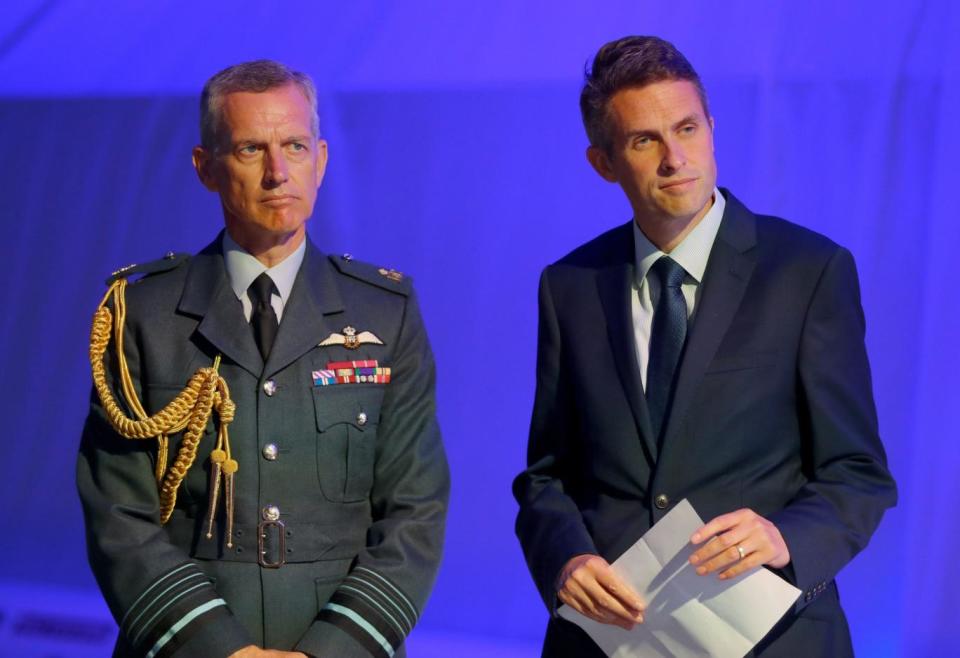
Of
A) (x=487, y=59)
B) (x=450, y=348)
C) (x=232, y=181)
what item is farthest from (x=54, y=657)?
(x=232, y=181)

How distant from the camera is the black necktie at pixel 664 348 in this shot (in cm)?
220

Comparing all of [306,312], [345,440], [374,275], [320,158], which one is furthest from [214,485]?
[320,158]

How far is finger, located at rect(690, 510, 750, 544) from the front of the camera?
195 cm

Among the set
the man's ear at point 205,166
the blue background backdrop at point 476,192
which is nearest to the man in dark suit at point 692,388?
the man's ear at point 205,166

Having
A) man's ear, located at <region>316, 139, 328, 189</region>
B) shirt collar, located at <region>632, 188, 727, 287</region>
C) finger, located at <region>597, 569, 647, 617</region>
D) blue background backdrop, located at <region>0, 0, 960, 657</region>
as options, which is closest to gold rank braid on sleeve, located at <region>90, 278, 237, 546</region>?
man's ear, located at <region>316, 139, 328, 189</region>

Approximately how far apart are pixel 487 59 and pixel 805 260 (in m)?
1.98

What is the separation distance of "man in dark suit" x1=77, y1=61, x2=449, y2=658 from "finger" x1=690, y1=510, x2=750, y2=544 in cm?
53

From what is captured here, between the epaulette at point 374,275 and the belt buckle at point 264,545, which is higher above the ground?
the epaulette at point 374,275

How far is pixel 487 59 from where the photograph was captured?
402cm

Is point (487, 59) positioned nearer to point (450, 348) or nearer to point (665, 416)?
point (450, 348)

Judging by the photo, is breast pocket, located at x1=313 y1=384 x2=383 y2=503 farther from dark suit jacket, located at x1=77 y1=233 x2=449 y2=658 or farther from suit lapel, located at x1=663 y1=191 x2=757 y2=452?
suit lapel, located at x1=663 y1=191 x2=757 y2=452

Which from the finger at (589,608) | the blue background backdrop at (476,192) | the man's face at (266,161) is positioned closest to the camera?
the finger at (589,608)

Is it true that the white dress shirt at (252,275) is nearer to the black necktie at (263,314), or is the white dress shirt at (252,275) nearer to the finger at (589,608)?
the black necktie at (263,314)

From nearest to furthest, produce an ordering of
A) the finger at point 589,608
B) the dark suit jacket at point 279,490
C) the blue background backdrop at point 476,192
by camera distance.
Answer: the finger at point 589,608, the dark suit jacket at point 279,490, the blue background backdrop at point 476,192
